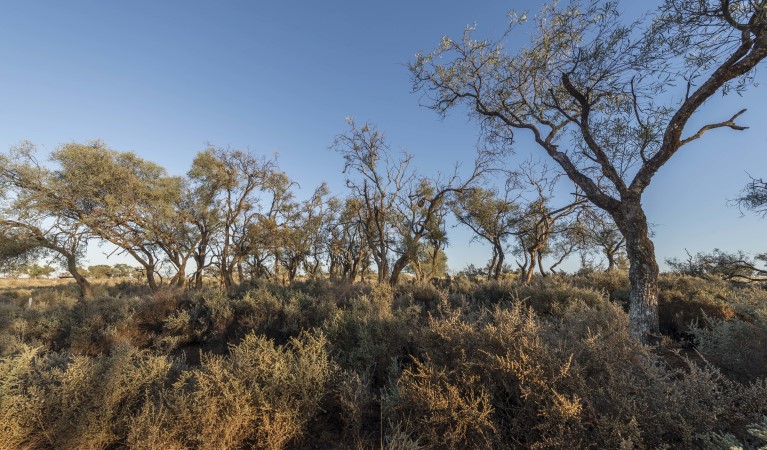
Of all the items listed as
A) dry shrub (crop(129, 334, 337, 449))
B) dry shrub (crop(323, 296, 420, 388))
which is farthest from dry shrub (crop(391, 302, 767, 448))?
dry shrub (crop(129, 334, 337, 449))

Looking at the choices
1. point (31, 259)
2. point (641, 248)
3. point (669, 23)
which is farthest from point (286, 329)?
point (31, 259)

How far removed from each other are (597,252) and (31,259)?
39.4m

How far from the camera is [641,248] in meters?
7.15

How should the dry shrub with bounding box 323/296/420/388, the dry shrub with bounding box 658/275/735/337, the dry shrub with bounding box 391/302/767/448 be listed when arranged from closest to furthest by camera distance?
1. the dry shrub with bounding box 391/302/767/448
2. the dry shrub with bounding box 323/296/420/388
3. the dry shrub with bounding box 658/275/735/337

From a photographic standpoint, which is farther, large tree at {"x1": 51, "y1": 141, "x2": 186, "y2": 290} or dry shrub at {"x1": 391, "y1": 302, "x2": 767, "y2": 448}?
large tree at {"x1": 51, "y1": 141, "x2": 186, "y2": 290}

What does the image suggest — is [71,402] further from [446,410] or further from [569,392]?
[569,392]

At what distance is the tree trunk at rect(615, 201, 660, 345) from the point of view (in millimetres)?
6785

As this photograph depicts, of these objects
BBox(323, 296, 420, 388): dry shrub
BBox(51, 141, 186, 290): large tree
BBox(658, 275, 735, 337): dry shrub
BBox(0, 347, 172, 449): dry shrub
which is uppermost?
BBox(51, 141, 186, 290): large tree

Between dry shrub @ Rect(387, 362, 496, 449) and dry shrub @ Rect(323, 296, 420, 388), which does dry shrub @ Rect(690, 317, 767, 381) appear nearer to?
dry shrub @ Rect(387, 362, 496, 449)

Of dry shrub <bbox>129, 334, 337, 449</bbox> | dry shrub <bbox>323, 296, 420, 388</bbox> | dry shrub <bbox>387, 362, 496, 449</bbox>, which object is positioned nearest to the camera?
dry shrub <bbox>387, 362, 496, 449</bbox>

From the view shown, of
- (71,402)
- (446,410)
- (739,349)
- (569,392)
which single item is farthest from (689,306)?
(71,402)

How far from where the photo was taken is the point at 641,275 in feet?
23.2

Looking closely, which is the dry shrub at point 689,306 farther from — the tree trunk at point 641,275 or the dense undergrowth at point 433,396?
the dense undergrowth at point 433,396

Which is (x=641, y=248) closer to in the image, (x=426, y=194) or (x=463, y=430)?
(x=463, y=430)
